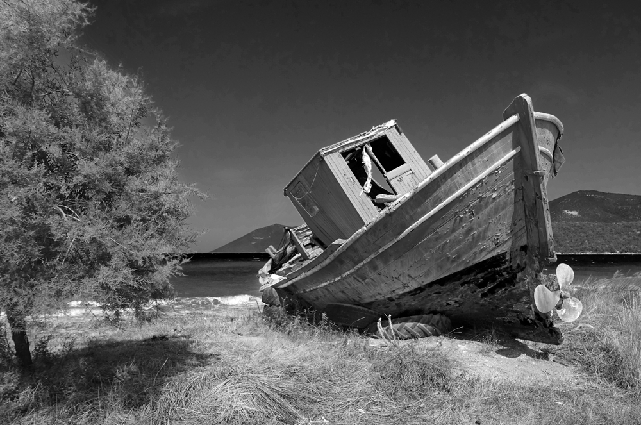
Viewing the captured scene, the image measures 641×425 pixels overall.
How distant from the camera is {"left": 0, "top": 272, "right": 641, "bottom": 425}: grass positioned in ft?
13.4

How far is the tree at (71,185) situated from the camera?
12.6 ft

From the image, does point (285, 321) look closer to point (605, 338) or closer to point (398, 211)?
point (398, 211)

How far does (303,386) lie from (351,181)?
3.67 m

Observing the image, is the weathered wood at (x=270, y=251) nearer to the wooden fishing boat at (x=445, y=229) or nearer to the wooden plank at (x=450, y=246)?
the wooden fishing boat at (x=445, y=229)

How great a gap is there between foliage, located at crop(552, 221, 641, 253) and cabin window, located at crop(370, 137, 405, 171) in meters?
34.5

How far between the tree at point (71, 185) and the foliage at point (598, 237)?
39.6m

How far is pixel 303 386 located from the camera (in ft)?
15.3

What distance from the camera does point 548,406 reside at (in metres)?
4.49

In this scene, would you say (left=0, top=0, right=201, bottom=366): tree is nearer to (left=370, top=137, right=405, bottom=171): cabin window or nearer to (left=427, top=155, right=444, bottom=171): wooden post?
(left=370, top=137, right=405, bottom=171): cabin window

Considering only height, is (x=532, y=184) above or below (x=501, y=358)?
above

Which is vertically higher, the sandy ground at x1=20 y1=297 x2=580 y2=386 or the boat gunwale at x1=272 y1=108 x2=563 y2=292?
the boat gunwale at x1=272 y1=108 x2=563 y2=292

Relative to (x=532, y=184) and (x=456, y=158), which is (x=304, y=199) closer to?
(x=456, y=158)

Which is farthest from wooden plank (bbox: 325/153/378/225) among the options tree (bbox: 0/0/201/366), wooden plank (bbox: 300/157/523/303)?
tree (bbox: 0/0/201/366)

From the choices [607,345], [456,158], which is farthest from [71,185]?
[607,345]
